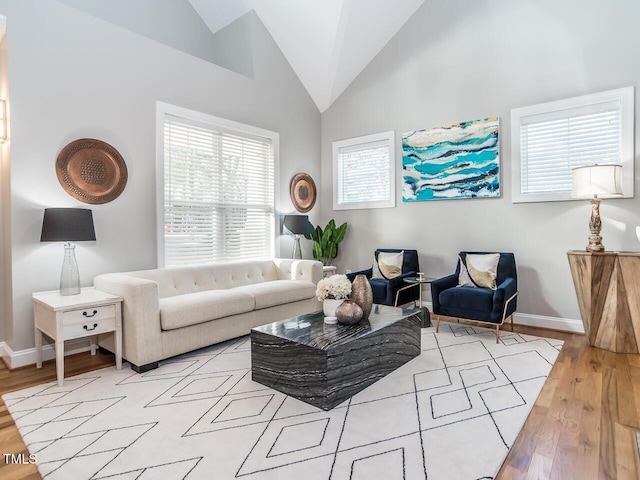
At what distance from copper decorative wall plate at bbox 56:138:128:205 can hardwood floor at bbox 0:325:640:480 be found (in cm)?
147

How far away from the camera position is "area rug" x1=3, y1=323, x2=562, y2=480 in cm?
180

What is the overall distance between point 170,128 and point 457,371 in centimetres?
367

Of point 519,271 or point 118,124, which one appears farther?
point 519,271

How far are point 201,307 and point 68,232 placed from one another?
3.88ft

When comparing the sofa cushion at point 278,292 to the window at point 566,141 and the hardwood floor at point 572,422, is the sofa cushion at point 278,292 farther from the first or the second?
the window at point 566,141

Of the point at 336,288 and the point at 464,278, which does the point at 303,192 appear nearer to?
the point at 464,278

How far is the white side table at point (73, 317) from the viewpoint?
274 centimetres

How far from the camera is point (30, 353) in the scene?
3.20 m

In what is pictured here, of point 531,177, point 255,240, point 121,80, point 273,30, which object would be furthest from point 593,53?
point 121,80

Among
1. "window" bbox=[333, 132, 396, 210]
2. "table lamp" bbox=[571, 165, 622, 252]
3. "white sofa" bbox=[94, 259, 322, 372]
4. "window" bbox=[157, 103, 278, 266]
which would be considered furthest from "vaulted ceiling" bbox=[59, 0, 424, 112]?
"table lamp" bbox=[571, 165, 622, 252]

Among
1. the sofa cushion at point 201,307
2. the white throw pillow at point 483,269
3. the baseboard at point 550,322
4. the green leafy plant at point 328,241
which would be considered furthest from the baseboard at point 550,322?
the sofa cushion at point 201,307

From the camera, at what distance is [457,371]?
2947 mm

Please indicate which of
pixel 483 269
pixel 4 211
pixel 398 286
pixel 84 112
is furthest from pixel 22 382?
pixel 483 269

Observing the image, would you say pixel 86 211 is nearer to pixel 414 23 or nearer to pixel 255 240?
pixel 255 240
